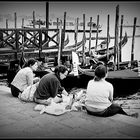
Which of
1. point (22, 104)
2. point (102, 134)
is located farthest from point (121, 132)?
point (22, 104)

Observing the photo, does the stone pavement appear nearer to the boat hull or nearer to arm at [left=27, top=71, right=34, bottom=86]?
arm at [left=27, top=71, right=34, bottom=86]

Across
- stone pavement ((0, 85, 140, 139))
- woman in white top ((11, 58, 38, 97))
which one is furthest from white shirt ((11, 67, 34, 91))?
stone pavement ((0, 85, 140, 139))

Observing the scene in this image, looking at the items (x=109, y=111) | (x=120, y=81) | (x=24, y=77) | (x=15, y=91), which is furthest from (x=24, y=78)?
(x=120, y=81)

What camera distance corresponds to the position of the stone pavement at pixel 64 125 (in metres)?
3.04

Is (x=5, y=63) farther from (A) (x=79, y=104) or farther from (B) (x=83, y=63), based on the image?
(A) (x=79, y=104)

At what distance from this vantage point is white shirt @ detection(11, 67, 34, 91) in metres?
4.64

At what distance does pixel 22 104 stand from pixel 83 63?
616 centimetres

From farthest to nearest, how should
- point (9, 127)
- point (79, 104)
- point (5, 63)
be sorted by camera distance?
1. point (5, 63)
2. point (79, 104)
3. point (9, 127)

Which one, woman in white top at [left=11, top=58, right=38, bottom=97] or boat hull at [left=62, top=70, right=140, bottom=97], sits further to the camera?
boat hull at [left=62, top=70, right=140, bottom=97]

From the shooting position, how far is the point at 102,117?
3617 millimetres

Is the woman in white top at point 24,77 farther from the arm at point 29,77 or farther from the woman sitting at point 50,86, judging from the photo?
the woman sitting at point 50,86

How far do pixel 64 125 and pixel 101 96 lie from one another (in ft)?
2.28

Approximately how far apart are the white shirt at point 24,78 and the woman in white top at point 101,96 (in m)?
1.45

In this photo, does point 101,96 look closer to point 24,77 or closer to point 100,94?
point 100,94
